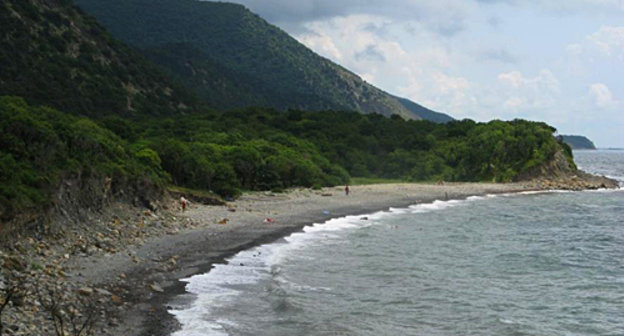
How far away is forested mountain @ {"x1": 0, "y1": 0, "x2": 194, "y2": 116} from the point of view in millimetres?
85562

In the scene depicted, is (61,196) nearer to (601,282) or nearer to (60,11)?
(601,282)

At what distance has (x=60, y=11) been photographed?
10419 centimetres

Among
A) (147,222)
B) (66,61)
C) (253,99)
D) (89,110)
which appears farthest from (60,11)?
(147,222)

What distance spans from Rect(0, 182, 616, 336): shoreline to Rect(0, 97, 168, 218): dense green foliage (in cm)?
160

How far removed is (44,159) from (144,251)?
571 centimetres

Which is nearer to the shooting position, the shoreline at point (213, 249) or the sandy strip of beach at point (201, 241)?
the shoreline at point (213, 249)

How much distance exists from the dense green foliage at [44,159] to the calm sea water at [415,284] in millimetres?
6688

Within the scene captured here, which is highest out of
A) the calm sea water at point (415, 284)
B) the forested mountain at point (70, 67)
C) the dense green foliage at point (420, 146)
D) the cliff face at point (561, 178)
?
the forested mountain at point (70, 67)

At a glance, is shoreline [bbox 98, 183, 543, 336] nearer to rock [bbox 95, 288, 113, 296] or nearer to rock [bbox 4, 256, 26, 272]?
rock [bbox 95, 288, 113, 296]

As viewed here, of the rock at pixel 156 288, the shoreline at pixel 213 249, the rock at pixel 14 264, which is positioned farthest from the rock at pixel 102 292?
the rock at pixel 14 264

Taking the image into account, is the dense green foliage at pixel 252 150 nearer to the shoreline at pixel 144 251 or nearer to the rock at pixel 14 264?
the shoreline at pixel 144 251

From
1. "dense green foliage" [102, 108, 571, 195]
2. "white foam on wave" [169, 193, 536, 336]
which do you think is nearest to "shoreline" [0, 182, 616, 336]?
"white foam on wave" [169, 193, 536, 336]

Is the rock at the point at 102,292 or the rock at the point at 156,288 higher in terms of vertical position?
the rock at the point at 102,292

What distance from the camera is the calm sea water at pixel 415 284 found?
19.3 meters
